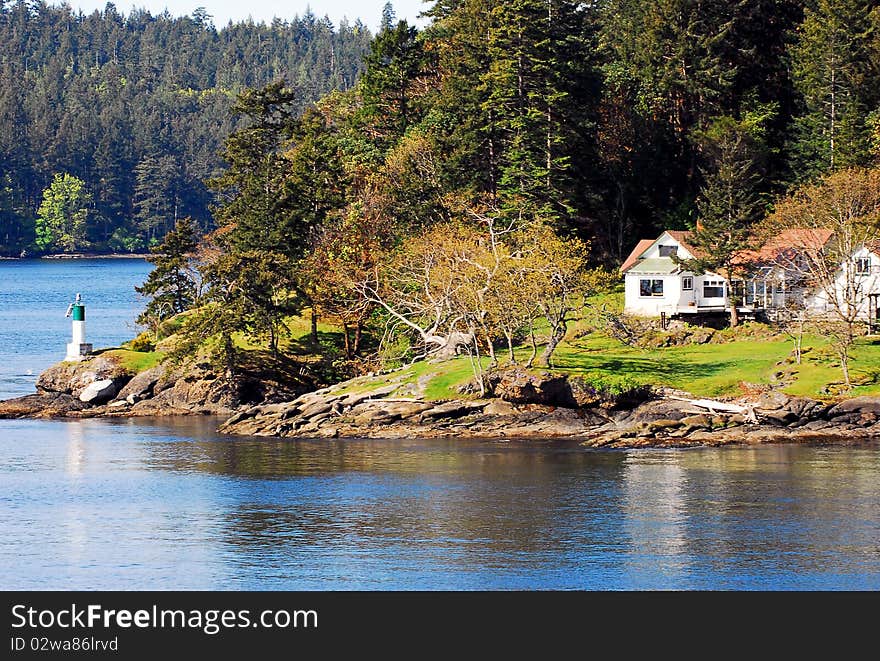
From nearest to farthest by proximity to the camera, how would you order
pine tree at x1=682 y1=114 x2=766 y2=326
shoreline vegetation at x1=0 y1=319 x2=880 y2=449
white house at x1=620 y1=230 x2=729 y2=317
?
shoreline vegetation at x1=0 y1=319 x2=880 y2=449
pine tree at x1=682 y1=114 x2=766 y2=326
white house at x1=620 y1=230 x2=729 y2=317

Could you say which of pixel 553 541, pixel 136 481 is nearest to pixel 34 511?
pixel 136 481

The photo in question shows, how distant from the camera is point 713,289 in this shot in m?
82.9

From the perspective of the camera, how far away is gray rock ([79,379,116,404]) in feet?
251

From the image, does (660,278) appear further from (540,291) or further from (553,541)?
(553,541)

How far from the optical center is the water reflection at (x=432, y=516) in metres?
38.1

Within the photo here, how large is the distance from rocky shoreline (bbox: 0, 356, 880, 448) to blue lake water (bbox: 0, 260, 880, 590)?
2308 mm

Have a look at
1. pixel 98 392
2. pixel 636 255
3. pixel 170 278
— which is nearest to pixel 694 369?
pixel 636 255

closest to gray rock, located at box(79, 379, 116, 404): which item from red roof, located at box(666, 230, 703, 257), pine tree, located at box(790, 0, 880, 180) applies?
red roof, located at box(666, 230, 703, 257)

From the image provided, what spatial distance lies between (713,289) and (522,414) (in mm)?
23747

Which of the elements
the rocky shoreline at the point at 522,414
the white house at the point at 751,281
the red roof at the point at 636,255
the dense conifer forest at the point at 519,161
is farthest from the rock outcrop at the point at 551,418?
the red roof at the point at 636,255

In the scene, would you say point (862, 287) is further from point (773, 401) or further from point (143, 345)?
point (143, 345)

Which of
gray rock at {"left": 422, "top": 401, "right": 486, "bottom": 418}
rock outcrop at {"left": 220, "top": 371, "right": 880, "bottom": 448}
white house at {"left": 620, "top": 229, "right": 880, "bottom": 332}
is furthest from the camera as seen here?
white house at {"left": 620, "top": 229, "right": 880, "bottom": 332}

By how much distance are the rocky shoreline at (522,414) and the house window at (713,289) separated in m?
20.6

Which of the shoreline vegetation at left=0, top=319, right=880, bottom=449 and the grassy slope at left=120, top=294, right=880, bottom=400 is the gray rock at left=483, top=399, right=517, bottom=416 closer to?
the shoreline vegetation at left=0, top=319, right=880, bottom=449
